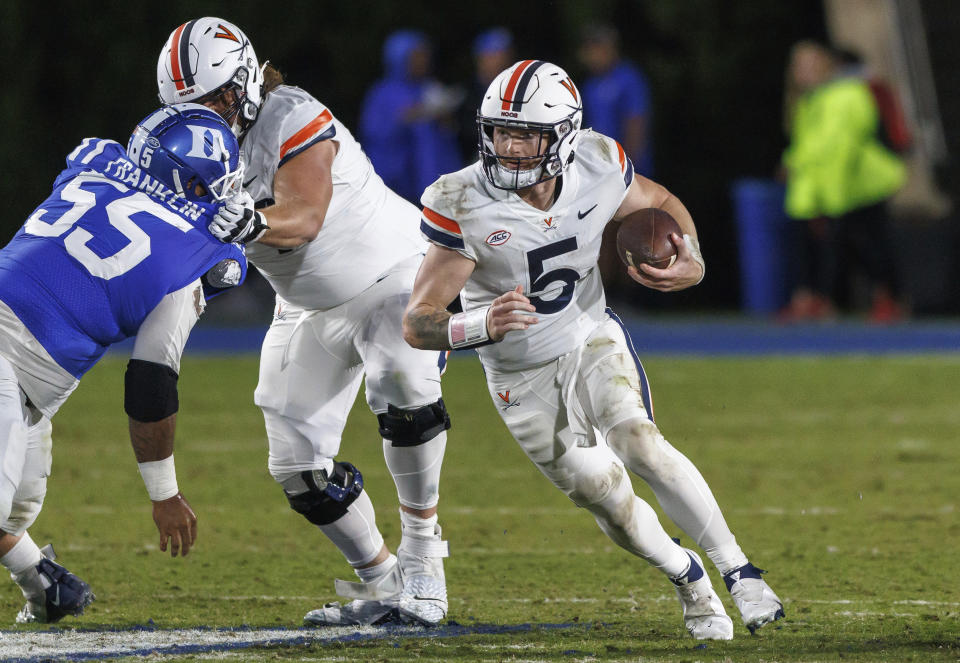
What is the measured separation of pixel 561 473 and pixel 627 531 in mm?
248

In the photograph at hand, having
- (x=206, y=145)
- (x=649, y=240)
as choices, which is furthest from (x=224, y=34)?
(x=649, y=240)

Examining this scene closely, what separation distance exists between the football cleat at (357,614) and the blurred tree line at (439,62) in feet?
29.1

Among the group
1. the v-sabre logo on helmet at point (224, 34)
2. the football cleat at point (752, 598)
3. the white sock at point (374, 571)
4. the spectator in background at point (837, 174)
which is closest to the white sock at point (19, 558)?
the white sock at point (374, 571)

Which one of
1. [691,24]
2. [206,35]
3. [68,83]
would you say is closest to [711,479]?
[206,35]

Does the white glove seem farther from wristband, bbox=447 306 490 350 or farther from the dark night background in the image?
the dark night background

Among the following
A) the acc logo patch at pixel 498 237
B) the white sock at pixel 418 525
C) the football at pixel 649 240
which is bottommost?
the white sock at pixel 418 525

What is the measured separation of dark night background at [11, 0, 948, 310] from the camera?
44.0 feet

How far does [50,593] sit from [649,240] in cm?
200

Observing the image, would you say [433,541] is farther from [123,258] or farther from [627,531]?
[123,258]

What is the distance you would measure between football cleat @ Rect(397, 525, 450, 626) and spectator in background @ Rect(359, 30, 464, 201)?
7.05 meters

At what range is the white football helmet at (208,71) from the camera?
4.59 meters

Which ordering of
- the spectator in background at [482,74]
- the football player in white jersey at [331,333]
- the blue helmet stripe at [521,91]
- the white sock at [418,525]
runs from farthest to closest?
the spectator in background at [482,74]
the white sock at [418,525]
the football player in white jersey at [331,333]
the blue helmet stripe at [521,91]

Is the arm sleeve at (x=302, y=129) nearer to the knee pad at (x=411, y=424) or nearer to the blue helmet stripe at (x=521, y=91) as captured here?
the blue helmet stripe at (x=521, y=91)

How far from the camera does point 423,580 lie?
4.82 meters
